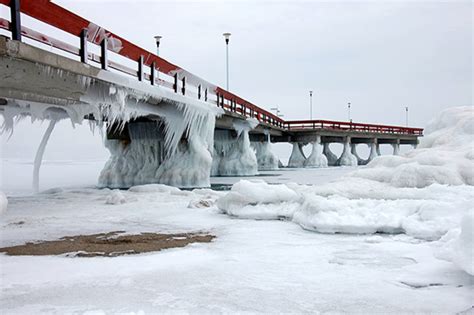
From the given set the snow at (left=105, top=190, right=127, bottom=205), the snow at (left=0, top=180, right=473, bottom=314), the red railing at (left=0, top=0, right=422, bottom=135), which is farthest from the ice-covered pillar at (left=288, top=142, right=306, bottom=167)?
the snow at (left=0, top=180, right=473, bottom=314)

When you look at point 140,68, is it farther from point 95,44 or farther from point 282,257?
point 282,257

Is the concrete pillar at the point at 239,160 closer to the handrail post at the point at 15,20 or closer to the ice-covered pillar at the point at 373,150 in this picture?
the handrail post at the point at 15,20

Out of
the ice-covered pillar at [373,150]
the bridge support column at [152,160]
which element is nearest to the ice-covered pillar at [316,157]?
the ice-covered pillar at [373,150]

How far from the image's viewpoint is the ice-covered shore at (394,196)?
19.8 feet

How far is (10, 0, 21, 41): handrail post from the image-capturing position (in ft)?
23.5

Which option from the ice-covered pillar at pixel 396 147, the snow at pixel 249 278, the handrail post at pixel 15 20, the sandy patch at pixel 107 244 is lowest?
the sandy patch at pixel 107 244

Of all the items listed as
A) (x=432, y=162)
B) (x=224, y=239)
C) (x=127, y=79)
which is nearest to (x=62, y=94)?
(x=127, y=79)

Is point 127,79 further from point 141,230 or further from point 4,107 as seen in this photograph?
point 141,230

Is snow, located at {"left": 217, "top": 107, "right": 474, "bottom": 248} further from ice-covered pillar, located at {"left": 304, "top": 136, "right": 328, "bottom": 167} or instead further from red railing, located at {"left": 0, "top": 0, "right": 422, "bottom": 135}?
ice-covered pillar, located at {"left": 304, "top": 136, "right": 328, "bottom": 167}

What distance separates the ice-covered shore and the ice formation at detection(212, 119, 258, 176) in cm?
1784

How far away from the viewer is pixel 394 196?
730 cm

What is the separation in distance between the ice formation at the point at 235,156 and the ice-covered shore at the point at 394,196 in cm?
1784

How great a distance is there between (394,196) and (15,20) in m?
7.37

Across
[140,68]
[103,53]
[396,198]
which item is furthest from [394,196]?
[140,68]
